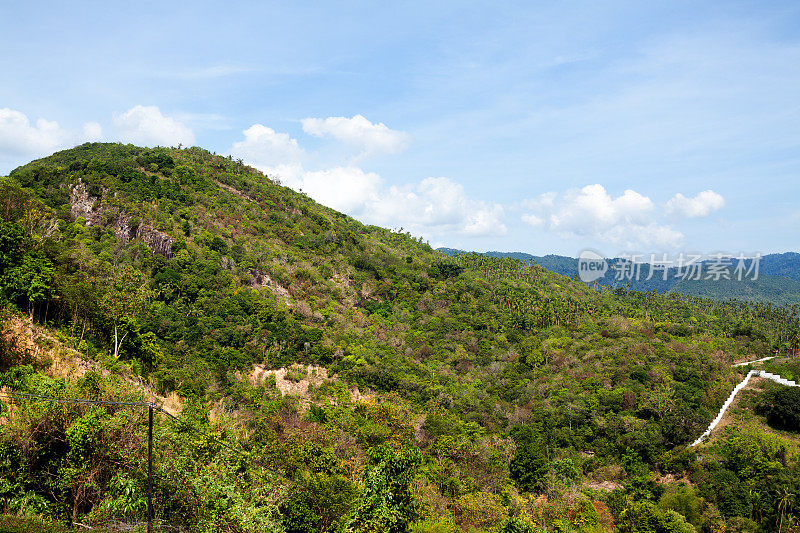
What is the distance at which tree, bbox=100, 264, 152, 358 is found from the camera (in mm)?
26781

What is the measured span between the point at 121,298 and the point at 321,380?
1963 cm

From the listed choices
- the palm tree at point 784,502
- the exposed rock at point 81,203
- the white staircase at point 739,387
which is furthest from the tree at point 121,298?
the white staircase at point 739,387

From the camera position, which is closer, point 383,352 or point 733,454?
point 733,454

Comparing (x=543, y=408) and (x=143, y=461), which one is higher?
(x=143, y=461)

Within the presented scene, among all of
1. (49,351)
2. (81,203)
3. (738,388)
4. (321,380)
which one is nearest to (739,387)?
(738,388)

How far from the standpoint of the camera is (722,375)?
1865 inches

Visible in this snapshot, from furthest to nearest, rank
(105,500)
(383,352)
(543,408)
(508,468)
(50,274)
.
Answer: (383,352) < (543,408) < (508,468) < (50,274) < (105,500)

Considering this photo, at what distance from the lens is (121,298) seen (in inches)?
1102

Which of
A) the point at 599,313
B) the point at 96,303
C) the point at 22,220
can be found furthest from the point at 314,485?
the point at 599,313

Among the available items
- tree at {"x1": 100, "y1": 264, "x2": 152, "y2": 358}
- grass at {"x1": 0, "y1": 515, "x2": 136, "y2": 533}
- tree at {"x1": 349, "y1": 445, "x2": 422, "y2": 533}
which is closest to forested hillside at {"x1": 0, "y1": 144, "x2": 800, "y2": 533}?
tree at {"x1": 349, "y1": 445, "x2": 422, "y2": 533}

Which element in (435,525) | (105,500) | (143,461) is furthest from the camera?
(435,525)

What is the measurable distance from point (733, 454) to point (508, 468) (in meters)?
18.1

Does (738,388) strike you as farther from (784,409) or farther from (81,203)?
(81,203)

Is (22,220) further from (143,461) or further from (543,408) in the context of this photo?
(543,408)
